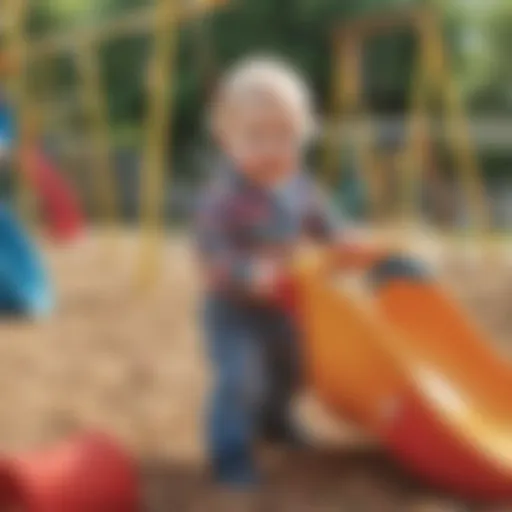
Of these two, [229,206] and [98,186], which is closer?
[229,206]

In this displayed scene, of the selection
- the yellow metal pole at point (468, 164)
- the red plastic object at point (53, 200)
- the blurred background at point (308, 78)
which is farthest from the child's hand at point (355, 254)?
the blurred background at point (308, 78)

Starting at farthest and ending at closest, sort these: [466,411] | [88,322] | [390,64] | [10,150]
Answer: [390,64] → [10,150] → [88,322] → [466,411]

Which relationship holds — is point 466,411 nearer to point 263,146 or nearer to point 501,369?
point 501,369

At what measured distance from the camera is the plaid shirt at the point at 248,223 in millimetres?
2268

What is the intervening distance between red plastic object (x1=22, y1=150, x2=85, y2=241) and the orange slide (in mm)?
3039

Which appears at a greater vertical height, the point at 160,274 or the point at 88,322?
the point at 160,274

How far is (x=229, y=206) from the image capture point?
7.59 ft

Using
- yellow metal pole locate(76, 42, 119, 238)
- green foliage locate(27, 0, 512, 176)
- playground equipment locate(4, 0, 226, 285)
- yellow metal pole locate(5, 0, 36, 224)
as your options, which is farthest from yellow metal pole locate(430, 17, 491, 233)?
yellow metal pole locate(5, 0, 36, 224)

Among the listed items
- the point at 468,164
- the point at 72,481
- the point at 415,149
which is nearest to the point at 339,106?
the point at 415,149

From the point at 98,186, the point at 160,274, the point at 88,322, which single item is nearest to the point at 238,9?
the point at 98,186

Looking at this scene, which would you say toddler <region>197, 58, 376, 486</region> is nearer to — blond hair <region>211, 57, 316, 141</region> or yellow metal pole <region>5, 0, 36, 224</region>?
blond hair <region>211, 57, 316, 141</region>

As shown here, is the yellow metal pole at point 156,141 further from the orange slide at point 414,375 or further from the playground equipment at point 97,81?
the orange slide at point 414,375

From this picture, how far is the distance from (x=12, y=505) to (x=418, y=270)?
89cm

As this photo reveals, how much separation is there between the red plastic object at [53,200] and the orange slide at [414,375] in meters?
3.04
